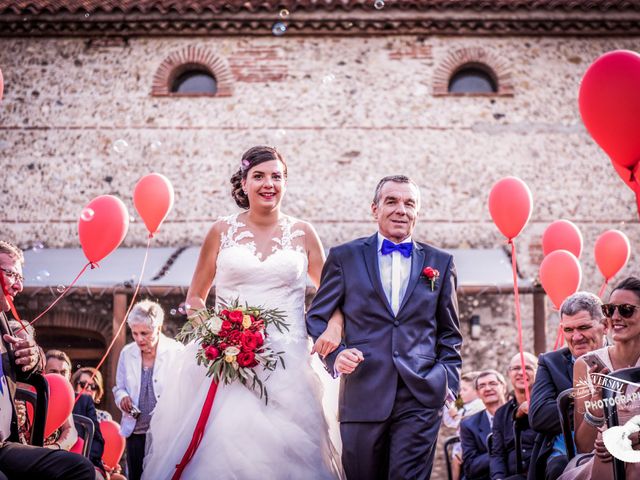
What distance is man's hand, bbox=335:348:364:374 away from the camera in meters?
3.44

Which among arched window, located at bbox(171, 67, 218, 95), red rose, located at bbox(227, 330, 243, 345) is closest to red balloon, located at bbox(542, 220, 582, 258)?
red rose, located at bbox(227, 330, 243, 345)

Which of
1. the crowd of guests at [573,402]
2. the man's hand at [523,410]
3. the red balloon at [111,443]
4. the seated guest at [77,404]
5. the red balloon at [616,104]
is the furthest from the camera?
the red balloon at [111,443]

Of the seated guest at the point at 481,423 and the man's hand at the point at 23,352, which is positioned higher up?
the man's hand at the point at 23,352

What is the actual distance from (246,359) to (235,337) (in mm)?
128

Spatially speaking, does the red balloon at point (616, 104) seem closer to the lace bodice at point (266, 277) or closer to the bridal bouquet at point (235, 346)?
the lace bodice at point (266, 277)

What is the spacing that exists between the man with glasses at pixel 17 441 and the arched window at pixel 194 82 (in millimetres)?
8597

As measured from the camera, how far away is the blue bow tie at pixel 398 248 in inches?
151

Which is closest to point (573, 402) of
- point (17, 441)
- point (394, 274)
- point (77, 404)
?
point (394, 274)

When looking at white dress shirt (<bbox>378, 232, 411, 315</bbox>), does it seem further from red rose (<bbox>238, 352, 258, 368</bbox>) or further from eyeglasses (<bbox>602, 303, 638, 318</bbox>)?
eyeglasses (<bbox>602, 303, 638, 318</bbox>)

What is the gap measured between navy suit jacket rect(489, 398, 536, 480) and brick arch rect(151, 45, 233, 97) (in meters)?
7.50

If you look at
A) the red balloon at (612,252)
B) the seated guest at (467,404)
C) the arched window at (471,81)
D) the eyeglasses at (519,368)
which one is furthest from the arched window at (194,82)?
the eyeglasses at (519,368)

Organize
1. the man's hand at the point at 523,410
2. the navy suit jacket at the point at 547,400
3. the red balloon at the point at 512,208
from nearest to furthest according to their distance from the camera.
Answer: the navy suit jacket at the point at 547,400 → the man's hand at the point at 523,410 → the red balloon at the point at 512,208

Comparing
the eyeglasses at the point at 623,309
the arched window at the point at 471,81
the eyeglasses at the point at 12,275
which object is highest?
the arched window at the point at 471,81

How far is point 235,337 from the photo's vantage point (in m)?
3.94
